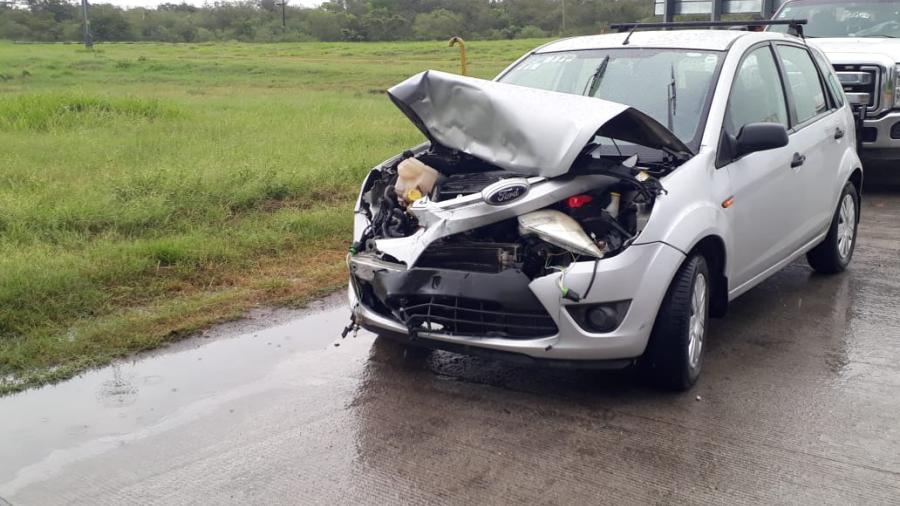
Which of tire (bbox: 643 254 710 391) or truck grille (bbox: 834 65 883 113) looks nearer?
tire (bbox: 643 254 710 391)

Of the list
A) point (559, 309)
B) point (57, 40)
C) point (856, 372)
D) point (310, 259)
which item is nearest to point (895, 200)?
point (856, 372)

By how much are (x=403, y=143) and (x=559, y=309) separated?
9.02 meters

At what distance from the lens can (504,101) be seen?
15.8ft

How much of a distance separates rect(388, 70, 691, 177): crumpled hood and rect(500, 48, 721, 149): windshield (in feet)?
1.59

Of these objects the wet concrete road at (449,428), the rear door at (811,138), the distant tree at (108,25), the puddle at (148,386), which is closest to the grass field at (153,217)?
the puddle at (148,386)

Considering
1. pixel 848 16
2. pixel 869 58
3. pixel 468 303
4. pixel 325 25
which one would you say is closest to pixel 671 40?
pixel 468 303

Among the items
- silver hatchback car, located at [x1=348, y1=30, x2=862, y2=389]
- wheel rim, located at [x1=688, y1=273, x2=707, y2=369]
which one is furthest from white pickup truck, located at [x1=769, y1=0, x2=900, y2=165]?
wheel rim, located at [x1=688, y1=273, x2=707, y2=369]

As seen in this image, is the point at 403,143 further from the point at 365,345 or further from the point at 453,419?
the point at 453,419

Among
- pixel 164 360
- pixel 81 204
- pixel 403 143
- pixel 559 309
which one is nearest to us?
pixel 559 309

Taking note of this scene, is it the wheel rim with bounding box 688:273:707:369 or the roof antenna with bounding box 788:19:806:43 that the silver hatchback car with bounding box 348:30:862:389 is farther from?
the roof antenna with bounding box 788:19:806:43

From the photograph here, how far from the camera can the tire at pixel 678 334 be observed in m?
4.32

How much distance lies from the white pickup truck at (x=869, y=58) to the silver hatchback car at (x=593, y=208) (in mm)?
4417

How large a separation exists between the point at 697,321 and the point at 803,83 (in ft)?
8.04

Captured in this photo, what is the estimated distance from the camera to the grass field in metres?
5.57
